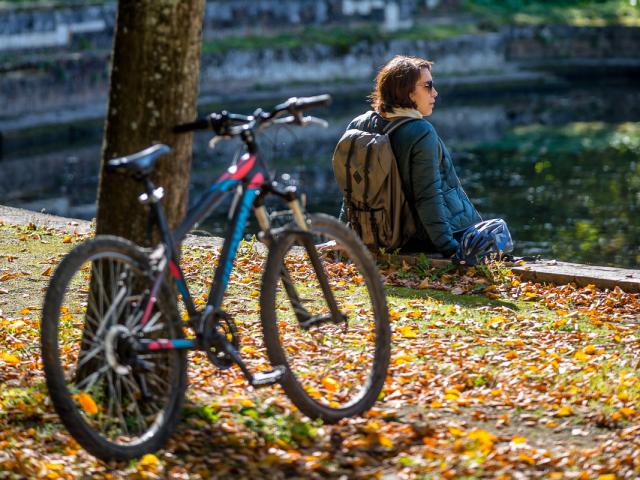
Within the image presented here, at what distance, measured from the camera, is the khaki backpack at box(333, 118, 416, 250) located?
797 cm

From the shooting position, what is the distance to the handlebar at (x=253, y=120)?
15.8 feet

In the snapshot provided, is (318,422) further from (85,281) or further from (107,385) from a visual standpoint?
(85,281)

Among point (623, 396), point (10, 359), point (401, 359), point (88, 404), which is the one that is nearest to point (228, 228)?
point (88, 404)

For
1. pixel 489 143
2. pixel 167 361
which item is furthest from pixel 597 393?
pixel 489 143

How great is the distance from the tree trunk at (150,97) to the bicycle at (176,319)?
0.13m

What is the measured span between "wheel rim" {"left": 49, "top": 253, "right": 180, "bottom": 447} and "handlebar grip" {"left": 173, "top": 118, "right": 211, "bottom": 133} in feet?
1.91

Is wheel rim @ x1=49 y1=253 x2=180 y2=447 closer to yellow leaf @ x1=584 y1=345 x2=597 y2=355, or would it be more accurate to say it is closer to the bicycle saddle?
the bicycle saddle

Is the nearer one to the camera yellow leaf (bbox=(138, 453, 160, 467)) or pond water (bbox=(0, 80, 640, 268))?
yellow leaf (bbox=(138, 453, 160, 467))

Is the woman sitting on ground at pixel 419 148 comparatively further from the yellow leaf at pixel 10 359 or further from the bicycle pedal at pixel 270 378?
the bicycle pedal at pixel 270 378

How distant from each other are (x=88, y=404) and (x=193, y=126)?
110 centimetres

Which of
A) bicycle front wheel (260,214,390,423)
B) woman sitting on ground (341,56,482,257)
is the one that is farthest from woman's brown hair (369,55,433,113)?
bicycle front wheel (260,214,390,423)

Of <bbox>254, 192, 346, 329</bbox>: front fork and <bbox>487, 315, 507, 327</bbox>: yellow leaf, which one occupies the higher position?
<bbox>254, 192, 346, 329</bbox>: front fork

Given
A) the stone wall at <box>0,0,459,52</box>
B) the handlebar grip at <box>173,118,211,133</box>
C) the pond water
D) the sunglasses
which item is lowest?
the pond water

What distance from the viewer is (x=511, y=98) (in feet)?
114
